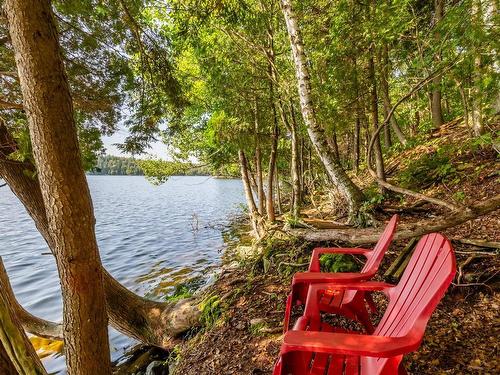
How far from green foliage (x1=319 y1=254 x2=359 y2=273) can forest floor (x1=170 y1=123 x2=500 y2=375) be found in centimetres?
26

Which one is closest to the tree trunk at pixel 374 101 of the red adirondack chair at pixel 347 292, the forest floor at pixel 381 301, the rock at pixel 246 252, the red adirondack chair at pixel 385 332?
the forest floor at pixel 381 301

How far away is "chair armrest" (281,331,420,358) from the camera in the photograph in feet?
3.76

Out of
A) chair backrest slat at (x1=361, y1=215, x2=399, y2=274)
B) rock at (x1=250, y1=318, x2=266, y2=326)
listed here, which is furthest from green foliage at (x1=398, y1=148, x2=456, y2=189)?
rock at (x1=250, y1=318, x2=266, y2=326)

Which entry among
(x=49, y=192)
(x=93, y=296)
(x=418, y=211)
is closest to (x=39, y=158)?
(x=49, y=192)

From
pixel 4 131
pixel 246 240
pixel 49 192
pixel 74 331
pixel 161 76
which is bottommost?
pixel 246 240

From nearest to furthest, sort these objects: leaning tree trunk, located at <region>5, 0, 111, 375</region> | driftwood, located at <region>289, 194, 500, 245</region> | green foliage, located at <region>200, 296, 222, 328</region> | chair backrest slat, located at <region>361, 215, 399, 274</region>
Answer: leaning tree trunk, located at <region>5, 0, 111, 375</region> < chair backrest slat, located at <region>361, 215, 399, 274</region> < driftwood, located at <region>289, 194, 500, 245</region> < green foliage, located at <region>200, 296, 222, 328</region>

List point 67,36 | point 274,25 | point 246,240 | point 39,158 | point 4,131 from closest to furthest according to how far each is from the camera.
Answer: point 39,158 → point 4,131 → point 67,36 → point 274,25 → point 246,240

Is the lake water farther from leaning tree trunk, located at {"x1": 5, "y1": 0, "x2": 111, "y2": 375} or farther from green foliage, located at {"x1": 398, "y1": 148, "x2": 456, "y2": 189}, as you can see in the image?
green foliage, located at {"x1": 398, "y1": 148, "x2": 456, "y2": 189}

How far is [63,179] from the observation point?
2.06m

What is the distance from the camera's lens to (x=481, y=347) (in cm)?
202

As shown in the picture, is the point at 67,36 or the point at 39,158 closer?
the point at 39,158

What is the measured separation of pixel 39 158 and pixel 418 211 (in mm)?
5284

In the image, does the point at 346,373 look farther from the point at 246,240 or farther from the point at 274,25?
the point at 246,240

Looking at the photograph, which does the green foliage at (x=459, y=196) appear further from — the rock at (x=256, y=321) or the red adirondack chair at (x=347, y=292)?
the rock at (x=256, y=321)
